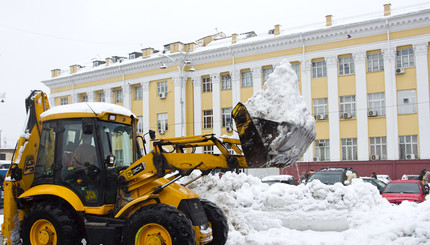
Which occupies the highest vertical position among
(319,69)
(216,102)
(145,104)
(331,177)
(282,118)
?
(319,69)

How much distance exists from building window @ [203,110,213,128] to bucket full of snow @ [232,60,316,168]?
32023mm

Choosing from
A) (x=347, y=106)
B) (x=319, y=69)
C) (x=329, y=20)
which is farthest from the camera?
(x=319, y=69)

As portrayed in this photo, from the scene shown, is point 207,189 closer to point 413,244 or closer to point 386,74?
point 413,244

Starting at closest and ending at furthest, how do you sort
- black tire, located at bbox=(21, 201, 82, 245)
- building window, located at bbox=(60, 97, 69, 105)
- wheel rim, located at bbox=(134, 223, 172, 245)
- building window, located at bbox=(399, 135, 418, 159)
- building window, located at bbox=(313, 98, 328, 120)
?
wheel rim, located at bbox=(134, 223, 172, 245)
black tire, located at bbox=(21, 201, 82, 245)
building window, located at bbox=(399, 135, 418, 159)
building window, located at bbox=(313, 98, 328, 120)
building window, located at bbox=(60, 97, 69, 105)

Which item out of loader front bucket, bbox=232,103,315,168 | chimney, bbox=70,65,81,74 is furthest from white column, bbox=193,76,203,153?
loader front bucket, bbox=232,103,315,168

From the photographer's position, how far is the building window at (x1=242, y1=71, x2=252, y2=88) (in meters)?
37.2

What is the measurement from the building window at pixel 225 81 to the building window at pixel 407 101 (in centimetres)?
1340

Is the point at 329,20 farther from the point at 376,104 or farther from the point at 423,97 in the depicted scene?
the point at 423,97

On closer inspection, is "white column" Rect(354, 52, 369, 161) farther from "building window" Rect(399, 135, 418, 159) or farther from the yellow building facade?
"building window" Rect(399, 135, 418, 159)

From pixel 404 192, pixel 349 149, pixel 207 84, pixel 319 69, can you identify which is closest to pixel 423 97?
pixel 349 149

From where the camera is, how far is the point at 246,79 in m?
37.4

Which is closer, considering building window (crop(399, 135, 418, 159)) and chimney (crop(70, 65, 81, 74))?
building window (crop(399, 135, 418, 159))

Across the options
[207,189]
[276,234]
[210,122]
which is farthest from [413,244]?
[210,122]

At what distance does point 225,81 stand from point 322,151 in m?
10.2
